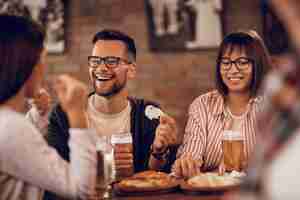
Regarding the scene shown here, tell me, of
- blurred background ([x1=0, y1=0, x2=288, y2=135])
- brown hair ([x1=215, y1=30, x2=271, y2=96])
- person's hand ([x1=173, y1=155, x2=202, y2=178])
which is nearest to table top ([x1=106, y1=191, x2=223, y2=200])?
person's hand ([x1=173, y1=155, x2=202, y2=178])

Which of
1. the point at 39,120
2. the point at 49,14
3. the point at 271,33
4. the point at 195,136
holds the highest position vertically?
the point at 49,14

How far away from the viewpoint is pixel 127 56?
102 inches

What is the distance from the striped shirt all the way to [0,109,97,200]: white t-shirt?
0.92 m

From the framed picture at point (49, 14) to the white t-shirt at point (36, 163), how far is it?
2619 millimetres

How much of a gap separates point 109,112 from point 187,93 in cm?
166

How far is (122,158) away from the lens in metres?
1.97

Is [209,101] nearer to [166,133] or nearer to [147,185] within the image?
[166,133]

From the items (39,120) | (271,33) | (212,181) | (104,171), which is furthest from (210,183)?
(271,33)

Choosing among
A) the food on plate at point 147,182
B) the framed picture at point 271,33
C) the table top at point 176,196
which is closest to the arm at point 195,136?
the food on plate at point 147,182

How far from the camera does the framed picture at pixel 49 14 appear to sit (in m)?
3.93

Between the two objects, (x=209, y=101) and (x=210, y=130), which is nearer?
(x=210, y=130)

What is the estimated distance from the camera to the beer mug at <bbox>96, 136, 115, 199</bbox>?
1715 mm

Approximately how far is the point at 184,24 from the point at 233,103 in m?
1.62

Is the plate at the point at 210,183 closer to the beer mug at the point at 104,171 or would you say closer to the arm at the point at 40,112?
the beer mug at the point at 104,171
